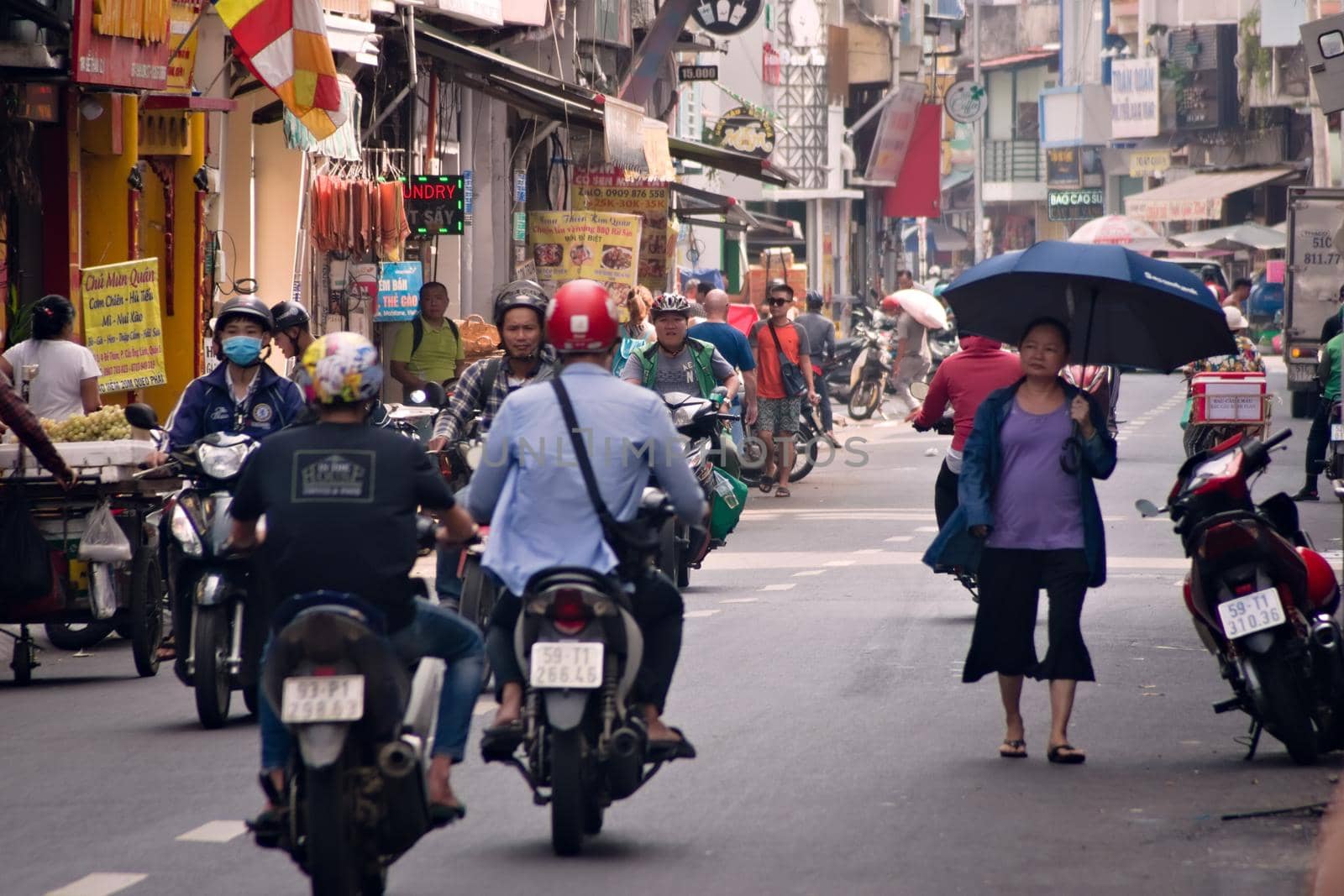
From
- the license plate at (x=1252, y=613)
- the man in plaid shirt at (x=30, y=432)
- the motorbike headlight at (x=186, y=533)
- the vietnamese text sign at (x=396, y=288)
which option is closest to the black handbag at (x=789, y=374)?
the vietnamese text sign at (x=396, y=288)

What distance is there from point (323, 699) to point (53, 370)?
731cm

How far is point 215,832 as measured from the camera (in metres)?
7.38

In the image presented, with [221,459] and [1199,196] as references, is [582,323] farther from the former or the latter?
[1199,196]

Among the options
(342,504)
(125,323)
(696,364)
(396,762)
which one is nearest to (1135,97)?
(696,364)

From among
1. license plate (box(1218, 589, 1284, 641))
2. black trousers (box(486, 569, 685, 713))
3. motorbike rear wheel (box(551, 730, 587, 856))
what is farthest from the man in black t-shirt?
license plate (box(1218, 589, 1284, 641))

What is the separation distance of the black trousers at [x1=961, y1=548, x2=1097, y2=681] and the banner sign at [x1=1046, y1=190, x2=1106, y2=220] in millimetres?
90796

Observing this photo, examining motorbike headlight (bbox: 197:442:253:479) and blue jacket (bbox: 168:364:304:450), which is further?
blue jacket (bbox: 168:364:304:450)

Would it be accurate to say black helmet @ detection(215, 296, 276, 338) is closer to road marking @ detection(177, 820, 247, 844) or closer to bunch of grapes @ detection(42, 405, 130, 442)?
bunch of grapes @ detection(42, 405, 130, 442)

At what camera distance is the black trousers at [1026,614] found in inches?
342

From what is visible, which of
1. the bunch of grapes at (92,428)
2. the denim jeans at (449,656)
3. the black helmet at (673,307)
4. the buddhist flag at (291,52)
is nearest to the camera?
the denim jeans at (449,656)

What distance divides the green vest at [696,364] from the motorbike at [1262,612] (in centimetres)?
606

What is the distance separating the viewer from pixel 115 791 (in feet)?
26.6

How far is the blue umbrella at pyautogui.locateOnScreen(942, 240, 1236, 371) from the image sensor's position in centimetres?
889

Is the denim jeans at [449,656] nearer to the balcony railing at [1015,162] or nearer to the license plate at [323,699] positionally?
the license plate at [323,699]
